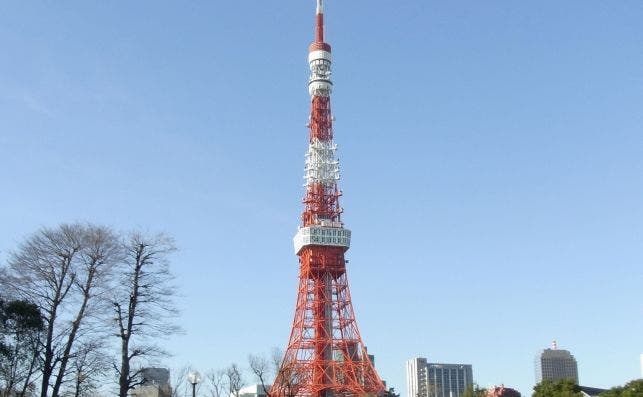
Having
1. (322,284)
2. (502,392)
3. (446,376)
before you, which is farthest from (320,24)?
(446,376)

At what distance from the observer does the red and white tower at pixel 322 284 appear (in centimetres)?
6875

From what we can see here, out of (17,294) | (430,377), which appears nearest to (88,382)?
(17,294)

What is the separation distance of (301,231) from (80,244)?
51.7 m

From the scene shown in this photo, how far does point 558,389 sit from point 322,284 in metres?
39.2

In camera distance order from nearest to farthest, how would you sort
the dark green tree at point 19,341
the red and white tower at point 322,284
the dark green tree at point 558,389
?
the dark green tree at point 19,341 < the dark green tree at point 558,389 < the red and white tower at point 322,284

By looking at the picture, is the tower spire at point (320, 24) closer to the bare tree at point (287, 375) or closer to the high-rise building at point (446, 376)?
the bare tree at point (287, 375)

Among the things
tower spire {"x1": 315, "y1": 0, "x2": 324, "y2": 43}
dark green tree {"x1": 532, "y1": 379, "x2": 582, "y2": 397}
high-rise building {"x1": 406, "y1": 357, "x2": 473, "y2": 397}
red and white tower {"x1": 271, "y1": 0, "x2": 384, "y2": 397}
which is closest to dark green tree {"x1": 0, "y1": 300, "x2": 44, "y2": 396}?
dark green tree {"x1": 532, "y1": 379, "x2": 582, "y2": 397}

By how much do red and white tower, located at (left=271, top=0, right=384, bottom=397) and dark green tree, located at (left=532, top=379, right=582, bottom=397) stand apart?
94.1 ft

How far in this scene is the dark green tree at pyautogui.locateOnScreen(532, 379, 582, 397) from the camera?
35000 mm

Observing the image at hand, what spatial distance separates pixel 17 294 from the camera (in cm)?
2366

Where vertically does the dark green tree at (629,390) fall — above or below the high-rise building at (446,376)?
below

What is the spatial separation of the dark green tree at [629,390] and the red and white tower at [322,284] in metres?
32.6

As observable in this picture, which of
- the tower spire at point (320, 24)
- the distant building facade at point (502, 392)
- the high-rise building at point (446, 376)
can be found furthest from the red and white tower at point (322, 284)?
the high-rise building at point (446, 376)

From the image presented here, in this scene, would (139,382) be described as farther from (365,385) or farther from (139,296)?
(365,385)
